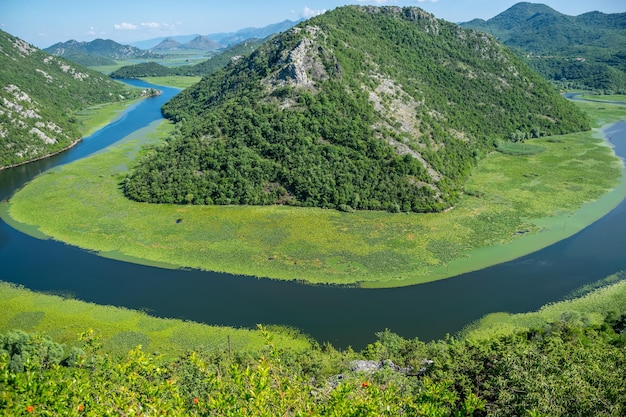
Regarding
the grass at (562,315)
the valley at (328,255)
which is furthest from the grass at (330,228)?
the grass at (562,315)

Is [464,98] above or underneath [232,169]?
above

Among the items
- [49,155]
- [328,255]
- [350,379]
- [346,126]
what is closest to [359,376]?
[350,379]

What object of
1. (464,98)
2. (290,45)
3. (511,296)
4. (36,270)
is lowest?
(511,296)

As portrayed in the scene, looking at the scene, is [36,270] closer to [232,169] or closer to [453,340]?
[232,169]

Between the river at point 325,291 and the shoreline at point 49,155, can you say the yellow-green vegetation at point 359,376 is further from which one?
the shoreline at point 49,155

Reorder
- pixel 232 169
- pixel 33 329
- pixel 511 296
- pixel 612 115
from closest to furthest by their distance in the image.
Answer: pixel 33 329, pixel 511 296, pixel 232 169, pixel 612 115

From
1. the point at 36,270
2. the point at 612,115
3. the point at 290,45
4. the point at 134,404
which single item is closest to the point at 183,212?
the point at 36,270
